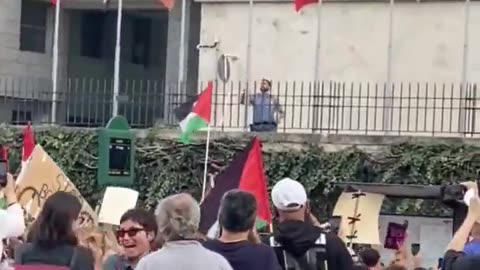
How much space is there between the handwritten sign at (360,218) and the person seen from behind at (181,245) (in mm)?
4908

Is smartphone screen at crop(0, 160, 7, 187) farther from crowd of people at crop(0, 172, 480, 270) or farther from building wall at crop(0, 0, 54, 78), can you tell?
building wall at crop(0, 0, 54, 78)

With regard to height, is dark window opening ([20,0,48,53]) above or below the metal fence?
above

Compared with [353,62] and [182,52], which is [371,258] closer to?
[353,62]

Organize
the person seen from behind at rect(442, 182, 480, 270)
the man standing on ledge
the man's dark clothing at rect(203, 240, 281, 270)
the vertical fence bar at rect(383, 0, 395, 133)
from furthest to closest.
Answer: the vertical fence bar at rect(383, 0, 395, 133) < the man standing on ledge < the man's dark clothing at rect(203, 240, 281, 270) < the person seen from behind at rect(442, 182, 480, 270)

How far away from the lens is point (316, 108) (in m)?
21.4

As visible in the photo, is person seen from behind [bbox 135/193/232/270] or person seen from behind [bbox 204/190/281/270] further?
person seen from behind [bbox 204/190/281/270]

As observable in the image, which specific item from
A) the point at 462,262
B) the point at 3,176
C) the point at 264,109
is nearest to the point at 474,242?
the point at 462,262

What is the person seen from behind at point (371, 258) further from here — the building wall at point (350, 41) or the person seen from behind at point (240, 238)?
the building wall at point (350, 41)

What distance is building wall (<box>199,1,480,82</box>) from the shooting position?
2230 cm

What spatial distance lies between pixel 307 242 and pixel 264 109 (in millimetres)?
13274

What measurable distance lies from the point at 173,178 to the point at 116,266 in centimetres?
1174

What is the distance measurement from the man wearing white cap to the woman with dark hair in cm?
111

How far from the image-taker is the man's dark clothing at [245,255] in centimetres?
702

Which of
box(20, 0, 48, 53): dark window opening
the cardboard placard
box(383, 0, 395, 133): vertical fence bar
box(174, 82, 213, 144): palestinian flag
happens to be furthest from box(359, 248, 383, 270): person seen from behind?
box(20, 0, 48, 53): dark window opening
